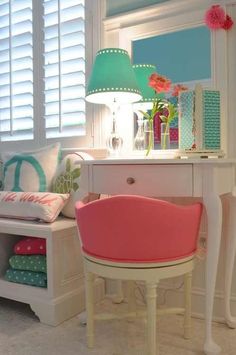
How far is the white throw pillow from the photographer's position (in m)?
1.77

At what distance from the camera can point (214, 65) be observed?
1.72 meters

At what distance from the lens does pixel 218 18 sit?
5.45ft

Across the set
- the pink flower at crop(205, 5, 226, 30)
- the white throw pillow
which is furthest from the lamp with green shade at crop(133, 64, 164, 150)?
the white throw pillow

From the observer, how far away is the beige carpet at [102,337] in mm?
1451

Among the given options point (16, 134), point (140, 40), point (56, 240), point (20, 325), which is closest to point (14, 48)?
point (16, 134)

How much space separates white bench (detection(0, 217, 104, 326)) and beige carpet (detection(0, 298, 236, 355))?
0.07m

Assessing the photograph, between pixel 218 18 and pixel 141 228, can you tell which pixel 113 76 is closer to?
pixel 218 18

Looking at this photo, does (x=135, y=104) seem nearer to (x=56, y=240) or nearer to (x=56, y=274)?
(x=56, y=240)

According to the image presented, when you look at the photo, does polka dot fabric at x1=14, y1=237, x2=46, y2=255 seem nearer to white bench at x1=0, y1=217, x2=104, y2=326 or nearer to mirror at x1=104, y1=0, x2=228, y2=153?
white bench at x1=0, y1=217, x2=104, y2=326

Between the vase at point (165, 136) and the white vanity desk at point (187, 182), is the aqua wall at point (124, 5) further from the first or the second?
the white vanity desk at point (187, 182)

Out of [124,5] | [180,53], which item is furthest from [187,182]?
[124,5]

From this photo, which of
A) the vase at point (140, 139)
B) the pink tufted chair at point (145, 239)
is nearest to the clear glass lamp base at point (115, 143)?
the vase at point (140, 139)

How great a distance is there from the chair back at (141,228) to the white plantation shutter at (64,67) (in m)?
1.01

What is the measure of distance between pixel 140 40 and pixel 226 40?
1.59 feet
